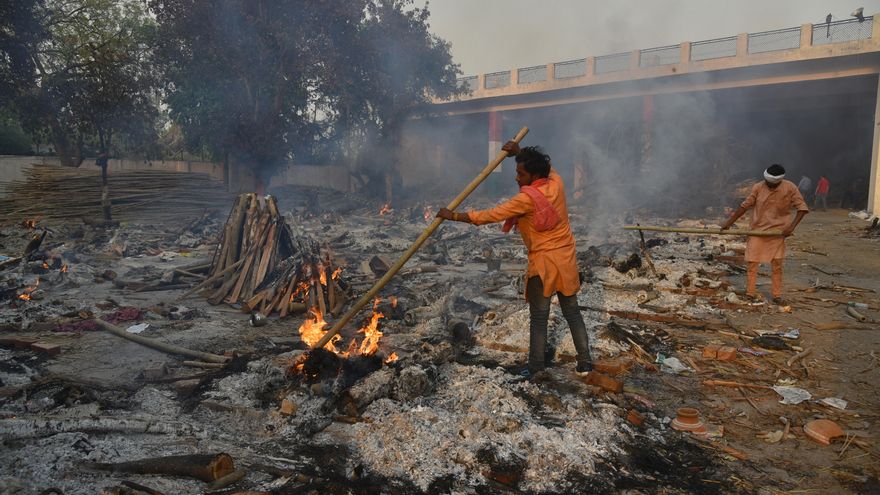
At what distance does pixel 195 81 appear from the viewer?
1619 cm

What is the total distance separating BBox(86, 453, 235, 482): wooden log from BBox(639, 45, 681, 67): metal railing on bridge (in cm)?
2231

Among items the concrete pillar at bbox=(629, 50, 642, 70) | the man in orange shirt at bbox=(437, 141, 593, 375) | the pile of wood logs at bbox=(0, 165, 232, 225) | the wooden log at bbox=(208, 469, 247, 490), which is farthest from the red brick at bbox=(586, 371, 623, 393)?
the concrete pillar at bbox=(629, 50, 642, 70)

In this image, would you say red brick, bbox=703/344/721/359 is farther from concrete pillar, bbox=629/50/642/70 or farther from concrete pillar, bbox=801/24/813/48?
concrete pillar, bbox=629/50/642/70

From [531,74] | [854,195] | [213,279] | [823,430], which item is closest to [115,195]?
[213,279]

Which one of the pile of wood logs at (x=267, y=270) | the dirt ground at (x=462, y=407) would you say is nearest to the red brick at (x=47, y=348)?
the dirt ground at (x=462, y=407)

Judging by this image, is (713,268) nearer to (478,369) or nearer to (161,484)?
(478,369)

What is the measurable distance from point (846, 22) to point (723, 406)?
19770mm

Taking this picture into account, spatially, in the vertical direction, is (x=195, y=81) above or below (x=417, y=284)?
above

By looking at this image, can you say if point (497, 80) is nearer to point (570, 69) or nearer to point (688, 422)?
point (570, 69)

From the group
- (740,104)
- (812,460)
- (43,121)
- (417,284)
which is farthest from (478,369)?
(740,104)

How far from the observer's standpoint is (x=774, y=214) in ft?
20.5

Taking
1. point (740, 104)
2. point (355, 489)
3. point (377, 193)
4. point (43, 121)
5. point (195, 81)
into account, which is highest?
point (740, 104)

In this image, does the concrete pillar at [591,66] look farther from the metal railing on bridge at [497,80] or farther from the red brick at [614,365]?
the red brick at [614,365]

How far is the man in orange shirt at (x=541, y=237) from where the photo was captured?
13.3 feet
